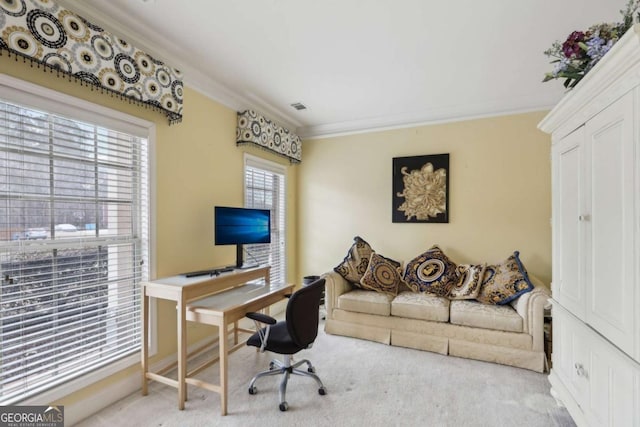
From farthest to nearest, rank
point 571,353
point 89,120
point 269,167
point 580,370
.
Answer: point 269,167, point 89,120, point 571,353, point 580,370

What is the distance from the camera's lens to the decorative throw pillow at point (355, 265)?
3543mm

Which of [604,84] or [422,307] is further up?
[604,84]

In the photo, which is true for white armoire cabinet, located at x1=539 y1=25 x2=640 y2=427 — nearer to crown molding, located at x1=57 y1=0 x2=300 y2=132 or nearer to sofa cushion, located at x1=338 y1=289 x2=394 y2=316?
sofa cushion, located at x1=338 y1=289 x2=394 y2=316

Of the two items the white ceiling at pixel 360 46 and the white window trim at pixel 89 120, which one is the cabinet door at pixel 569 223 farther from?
the white window trim at pixel 89 120

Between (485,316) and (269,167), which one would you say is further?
(269,167)

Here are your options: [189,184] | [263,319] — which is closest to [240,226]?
[189,184]

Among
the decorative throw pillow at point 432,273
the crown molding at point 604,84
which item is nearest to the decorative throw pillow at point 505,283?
the decorative throw pillow at point 432,273

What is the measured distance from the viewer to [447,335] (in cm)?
290

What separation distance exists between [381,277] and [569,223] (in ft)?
6.45

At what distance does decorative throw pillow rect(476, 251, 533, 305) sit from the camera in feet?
9.36

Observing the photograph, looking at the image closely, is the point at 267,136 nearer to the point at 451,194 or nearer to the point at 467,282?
the point at 451,194

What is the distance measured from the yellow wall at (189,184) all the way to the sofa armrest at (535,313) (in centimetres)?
292

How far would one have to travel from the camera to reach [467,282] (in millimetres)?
3180

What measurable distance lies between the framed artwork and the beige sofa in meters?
1.04
